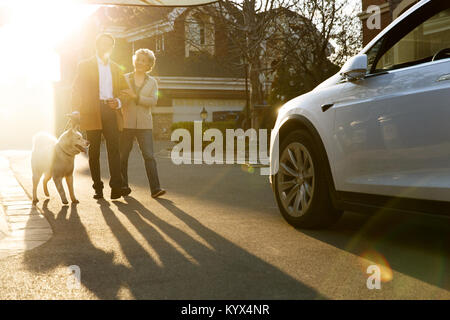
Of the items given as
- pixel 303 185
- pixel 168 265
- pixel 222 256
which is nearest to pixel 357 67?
pixel 303 185

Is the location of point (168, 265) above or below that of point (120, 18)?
below

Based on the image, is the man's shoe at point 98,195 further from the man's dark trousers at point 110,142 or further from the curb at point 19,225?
the curb at point 19,225

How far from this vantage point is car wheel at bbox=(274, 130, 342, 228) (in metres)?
5.35

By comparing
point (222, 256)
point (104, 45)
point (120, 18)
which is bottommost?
point (222, 256)

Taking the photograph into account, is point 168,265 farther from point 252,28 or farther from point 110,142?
point 252,28

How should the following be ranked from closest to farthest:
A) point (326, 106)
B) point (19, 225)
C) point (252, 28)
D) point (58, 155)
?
point (326, 106) → point (19, 225) → point (58, 155) → point (252, 28)

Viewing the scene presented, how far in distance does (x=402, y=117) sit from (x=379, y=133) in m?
0.30

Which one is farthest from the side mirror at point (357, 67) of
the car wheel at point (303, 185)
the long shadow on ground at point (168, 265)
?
the long shadow on ground at point (168, 265)

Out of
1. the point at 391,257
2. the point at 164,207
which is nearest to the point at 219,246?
the point at 391,257

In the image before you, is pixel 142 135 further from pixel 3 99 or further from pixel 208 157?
pixel 3 99

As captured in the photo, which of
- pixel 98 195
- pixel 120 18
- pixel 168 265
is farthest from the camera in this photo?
pixel 120 18

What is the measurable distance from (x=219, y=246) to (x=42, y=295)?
66.7 inches

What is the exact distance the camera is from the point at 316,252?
4672 millimetres

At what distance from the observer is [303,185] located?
557cm
